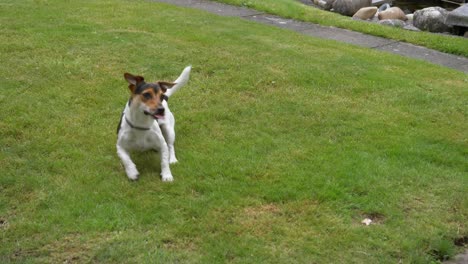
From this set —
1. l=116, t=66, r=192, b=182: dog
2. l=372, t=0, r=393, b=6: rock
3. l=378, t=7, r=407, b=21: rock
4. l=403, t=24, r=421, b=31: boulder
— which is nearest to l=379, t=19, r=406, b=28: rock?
l=403, t=24, r=421, b=31: boulder

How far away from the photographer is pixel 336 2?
13.6 m

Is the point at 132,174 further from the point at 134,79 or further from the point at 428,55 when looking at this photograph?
the point at 428,55

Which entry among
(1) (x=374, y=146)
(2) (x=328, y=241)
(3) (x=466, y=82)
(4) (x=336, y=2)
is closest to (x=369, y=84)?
(3) (x=466, y=82)

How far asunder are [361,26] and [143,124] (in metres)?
6.64

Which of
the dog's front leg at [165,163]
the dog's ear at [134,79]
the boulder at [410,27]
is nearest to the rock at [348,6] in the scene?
the boulder at [410,27]

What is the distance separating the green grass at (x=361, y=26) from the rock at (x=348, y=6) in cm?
131

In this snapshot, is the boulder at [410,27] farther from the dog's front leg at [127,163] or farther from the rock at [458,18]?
the dog's front leg at [127,163]

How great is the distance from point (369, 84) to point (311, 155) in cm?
236

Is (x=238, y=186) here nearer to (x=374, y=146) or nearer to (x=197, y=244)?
(x=197, y=244)

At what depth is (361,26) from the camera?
10781mm

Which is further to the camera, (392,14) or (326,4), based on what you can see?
(326,4)

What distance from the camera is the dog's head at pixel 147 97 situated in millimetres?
4930

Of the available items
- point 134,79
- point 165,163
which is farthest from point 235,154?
point 134,79

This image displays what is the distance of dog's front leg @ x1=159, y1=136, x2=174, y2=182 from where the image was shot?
5145mm
